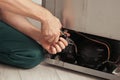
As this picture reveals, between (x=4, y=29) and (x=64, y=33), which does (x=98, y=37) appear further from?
(x=4, y=29)

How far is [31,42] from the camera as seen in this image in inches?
44.9

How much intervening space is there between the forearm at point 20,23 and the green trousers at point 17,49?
0.9 inches

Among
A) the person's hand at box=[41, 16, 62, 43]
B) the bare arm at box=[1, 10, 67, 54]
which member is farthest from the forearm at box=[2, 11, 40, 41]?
the person's hand at box=[41, 16, 62, 43]

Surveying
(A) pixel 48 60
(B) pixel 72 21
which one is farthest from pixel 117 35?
(A) pixel 48 60

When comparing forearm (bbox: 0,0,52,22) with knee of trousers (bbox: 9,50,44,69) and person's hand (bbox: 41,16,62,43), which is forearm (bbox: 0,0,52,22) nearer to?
person's hand (bbox: 41,16,62,43)

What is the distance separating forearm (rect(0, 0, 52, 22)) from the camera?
0.93m

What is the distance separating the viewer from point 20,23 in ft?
3.76

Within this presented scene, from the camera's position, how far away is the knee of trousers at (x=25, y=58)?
1.12m

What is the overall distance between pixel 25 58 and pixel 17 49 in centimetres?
5

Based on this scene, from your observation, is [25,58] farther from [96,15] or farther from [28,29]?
[96,15]

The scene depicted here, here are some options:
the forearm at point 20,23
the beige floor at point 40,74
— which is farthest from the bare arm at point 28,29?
the beige floor at point 40,74

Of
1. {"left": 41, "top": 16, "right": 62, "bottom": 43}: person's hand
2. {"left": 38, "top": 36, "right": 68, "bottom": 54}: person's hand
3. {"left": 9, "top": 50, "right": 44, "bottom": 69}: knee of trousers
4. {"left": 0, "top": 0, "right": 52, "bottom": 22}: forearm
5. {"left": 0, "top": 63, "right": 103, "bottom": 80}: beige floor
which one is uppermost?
{"left": 0, "top": 0, "right": 52, "bottom": 22}: forearm

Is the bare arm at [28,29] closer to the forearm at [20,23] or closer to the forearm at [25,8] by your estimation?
the forearm at [20,23]

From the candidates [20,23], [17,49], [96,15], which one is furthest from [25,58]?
[96,15]
